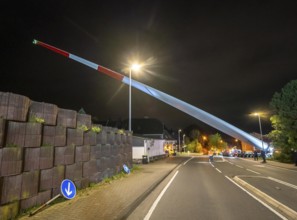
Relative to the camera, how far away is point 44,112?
8.86 m

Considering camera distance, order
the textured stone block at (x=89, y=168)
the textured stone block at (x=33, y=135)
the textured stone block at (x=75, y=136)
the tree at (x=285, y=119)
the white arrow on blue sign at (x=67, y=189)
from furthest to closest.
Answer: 1. the tree at (x=285, y=119)
2. the textured stone block at (x=89, y=168)
3. the textured stone block at (x=75, y=136)
4. the white arrow on blue sign at (x=67, y=189)
5. the textured stone block at (x=33, y=135)

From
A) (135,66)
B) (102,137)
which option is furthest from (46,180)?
(135,66)

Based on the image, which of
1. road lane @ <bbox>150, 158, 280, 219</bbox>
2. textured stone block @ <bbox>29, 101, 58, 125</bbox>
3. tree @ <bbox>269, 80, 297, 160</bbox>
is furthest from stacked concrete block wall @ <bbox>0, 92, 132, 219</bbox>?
tree @ <bbox>269, 80, 297, 160</bbox>

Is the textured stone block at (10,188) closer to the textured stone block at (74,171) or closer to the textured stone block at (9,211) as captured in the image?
the textured stone block at (9,211)

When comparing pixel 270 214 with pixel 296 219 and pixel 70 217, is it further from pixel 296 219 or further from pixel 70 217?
pixel 70 217

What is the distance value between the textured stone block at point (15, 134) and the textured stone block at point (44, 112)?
0.61 m

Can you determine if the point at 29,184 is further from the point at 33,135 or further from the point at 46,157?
the point at 33,135

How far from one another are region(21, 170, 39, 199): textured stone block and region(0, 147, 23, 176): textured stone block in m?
0.37

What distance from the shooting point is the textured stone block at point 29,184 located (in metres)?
7.55

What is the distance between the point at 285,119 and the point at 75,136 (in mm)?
33558

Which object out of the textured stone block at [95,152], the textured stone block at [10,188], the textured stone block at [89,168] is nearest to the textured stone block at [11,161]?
the textured stone block at [10,188]

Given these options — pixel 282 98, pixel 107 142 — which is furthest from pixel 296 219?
pixel 282 98

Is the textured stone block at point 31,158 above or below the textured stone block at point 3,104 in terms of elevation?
below

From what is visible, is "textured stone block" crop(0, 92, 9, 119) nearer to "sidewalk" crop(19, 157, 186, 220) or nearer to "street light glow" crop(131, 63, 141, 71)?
"sidewalk" crop(19, 157, 186, 220)
